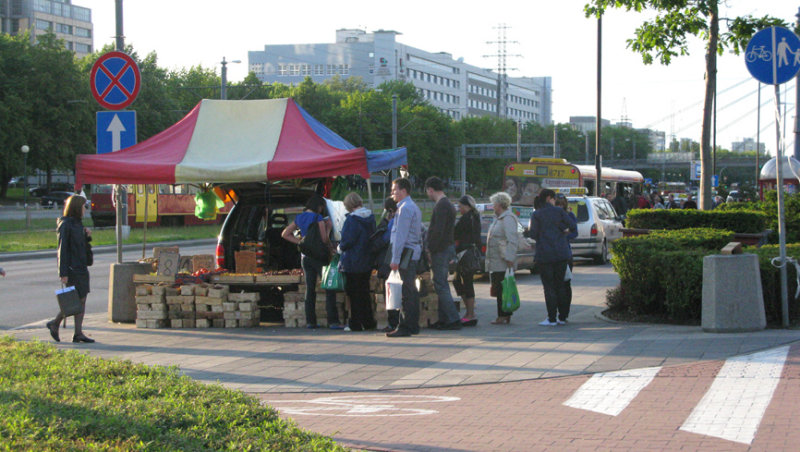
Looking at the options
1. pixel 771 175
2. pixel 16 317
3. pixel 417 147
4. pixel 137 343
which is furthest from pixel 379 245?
pixel 417 147

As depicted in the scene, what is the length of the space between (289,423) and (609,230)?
1824 cm

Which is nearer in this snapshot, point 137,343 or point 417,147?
point 137,343

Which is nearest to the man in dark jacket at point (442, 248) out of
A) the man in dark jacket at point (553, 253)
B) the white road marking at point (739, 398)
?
the man in dark jacket at point (553, 253)

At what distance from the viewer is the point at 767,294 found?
33.2 ft

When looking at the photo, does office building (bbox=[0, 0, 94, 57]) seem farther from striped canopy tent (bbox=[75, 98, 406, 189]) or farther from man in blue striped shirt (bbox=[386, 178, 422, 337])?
man in blue striped shirt (bbox=[386, 178, 422, 337])

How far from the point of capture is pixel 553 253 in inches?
452

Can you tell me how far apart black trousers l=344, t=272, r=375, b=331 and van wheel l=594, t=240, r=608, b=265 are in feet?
38.6

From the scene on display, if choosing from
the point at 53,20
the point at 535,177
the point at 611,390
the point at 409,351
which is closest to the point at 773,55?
the point at 611,390

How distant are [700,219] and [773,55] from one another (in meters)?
5.76

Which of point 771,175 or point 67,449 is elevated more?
point 771,175

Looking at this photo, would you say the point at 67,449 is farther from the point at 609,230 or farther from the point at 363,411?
the point at 609,230

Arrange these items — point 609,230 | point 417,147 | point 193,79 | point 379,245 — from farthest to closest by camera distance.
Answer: point 193,79
point 417,147
point 609,230
point 379,245

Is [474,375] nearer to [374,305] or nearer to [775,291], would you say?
[374,305]

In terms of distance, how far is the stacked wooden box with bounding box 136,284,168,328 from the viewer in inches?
473
